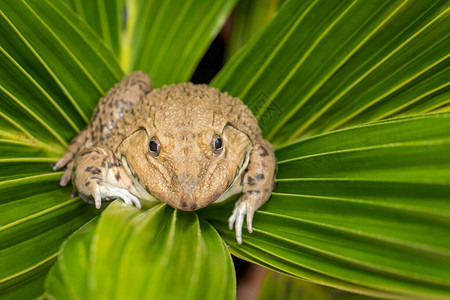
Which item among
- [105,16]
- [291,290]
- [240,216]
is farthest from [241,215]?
[105,16]

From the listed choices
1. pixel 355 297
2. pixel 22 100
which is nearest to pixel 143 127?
pixel 22 100

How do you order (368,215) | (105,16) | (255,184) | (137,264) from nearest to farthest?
(137,264)
(368,215)
(255,184)
(105,16)

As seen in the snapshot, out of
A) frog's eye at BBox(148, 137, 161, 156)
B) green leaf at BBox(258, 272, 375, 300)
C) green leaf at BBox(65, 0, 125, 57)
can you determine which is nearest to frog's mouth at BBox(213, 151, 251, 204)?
frog's eye at BBox(148, 137, 161, 156)

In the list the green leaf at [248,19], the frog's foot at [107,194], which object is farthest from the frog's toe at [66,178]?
the green leaf at [248,19]

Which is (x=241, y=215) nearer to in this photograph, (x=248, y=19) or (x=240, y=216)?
(x=240, y=216)

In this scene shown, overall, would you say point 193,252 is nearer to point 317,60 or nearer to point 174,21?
point 317,60

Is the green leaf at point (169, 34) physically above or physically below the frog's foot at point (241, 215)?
Answer: above

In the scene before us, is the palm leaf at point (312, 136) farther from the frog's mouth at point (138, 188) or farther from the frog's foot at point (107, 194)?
the frog's mouth at point (138, 188)
